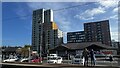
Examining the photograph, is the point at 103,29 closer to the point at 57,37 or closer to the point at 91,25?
the point at 91,25

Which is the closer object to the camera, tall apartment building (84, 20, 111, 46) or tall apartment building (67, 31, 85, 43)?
tall apartment building (84, 20, 111, 46)

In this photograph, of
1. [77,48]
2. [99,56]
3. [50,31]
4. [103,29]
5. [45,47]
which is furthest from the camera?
[103,29]

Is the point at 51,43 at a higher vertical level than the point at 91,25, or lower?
lower

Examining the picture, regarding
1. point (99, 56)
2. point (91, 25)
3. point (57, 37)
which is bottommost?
point (99, 56)

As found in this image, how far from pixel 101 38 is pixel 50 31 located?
4173 cm

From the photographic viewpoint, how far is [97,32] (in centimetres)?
12244

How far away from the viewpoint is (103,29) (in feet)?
→ 396

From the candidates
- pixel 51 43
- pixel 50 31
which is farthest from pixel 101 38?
pixel 50 31

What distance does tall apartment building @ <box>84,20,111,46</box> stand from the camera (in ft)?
394

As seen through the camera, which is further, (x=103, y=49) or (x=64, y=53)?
(x=64, y=53)

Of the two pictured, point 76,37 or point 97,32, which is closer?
point 97,32

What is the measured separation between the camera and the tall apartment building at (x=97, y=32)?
394 ft

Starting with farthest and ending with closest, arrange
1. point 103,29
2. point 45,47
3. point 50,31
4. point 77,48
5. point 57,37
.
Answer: point 103,29
point 45,47
point 57,37
point 50,31
point 77,48

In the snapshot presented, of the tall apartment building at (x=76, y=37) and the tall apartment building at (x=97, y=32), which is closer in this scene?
the tall apartment building at (x=97, y=32)
